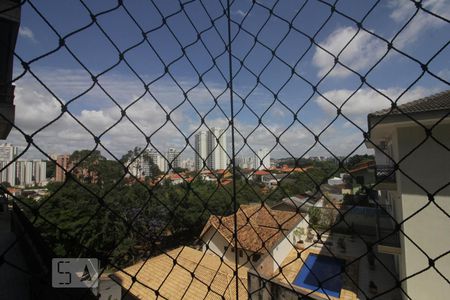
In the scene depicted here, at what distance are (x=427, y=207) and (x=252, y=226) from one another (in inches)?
109

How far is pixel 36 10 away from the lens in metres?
0.54

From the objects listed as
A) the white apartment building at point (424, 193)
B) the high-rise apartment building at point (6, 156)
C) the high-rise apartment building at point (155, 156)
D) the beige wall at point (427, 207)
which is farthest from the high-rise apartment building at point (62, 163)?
the beige wall at point (427, 207)

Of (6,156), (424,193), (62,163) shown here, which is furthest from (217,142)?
(424,193)

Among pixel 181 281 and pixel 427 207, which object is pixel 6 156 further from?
pixel 181 281

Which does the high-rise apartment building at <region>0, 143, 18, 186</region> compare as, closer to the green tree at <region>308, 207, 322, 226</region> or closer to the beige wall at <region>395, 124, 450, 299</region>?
the beige wall at <region>395, 124, 450, 299</region>

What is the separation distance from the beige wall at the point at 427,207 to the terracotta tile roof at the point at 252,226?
4.22 feet

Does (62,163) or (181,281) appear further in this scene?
(181,281)

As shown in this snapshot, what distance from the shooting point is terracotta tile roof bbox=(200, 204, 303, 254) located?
95 cm

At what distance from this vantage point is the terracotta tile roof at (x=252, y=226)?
3.12ft

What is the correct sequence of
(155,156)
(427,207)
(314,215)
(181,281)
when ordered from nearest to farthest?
(427,207) → (181,281) → (155,156) → (314,215)

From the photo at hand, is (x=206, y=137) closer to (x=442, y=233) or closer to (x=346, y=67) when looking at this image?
(x=346, y=67)

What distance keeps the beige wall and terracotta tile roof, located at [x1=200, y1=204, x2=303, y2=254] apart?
1.29m

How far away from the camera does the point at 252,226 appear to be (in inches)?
38.9

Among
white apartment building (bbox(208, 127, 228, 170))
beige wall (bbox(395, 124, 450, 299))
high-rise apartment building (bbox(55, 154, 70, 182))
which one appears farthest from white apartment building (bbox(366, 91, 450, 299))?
high-rise apartment building (bbox(55, 154, 70, 182))
